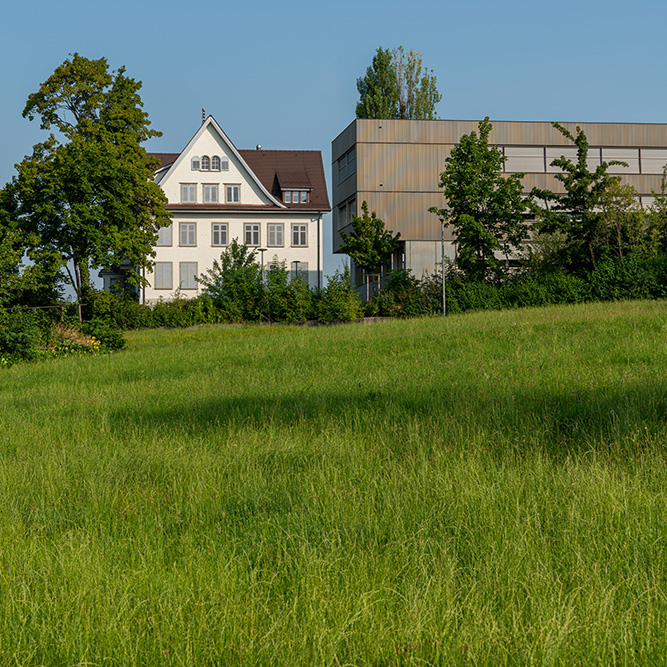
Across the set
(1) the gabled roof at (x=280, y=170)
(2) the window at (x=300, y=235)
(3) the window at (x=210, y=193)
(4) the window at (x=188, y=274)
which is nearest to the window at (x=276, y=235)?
(2) the window at (x=300, y=235)

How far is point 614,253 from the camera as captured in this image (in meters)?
35.2

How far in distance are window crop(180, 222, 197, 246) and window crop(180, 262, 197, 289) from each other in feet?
5.00

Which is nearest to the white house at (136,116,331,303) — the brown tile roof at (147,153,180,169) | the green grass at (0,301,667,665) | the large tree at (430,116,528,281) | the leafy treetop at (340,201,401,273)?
the brown tile roof at (147,153,180,169)

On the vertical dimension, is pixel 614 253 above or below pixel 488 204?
below

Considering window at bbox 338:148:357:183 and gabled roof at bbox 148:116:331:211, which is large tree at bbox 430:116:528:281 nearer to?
window at bbox 338:148:357:183

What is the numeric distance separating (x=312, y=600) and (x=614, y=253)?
3534cm

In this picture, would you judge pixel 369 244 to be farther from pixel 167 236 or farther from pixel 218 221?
pixel 167 236

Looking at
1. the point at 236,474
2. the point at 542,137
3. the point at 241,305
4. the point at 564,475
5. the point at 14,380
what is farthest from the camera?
the point at 542,137

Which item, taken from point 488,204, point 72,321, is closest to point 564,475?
point 72,321

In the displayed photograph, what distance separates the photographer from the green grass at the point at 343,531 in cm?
272

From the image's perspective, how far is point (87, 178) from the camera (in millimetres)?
34438

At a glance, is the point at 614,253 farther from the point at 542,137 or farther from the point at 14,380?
the point at 14,380

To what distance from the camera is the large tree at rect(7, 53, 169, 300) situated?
113ft

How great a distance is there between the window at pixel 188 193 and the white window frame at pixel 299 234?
7473 mm
